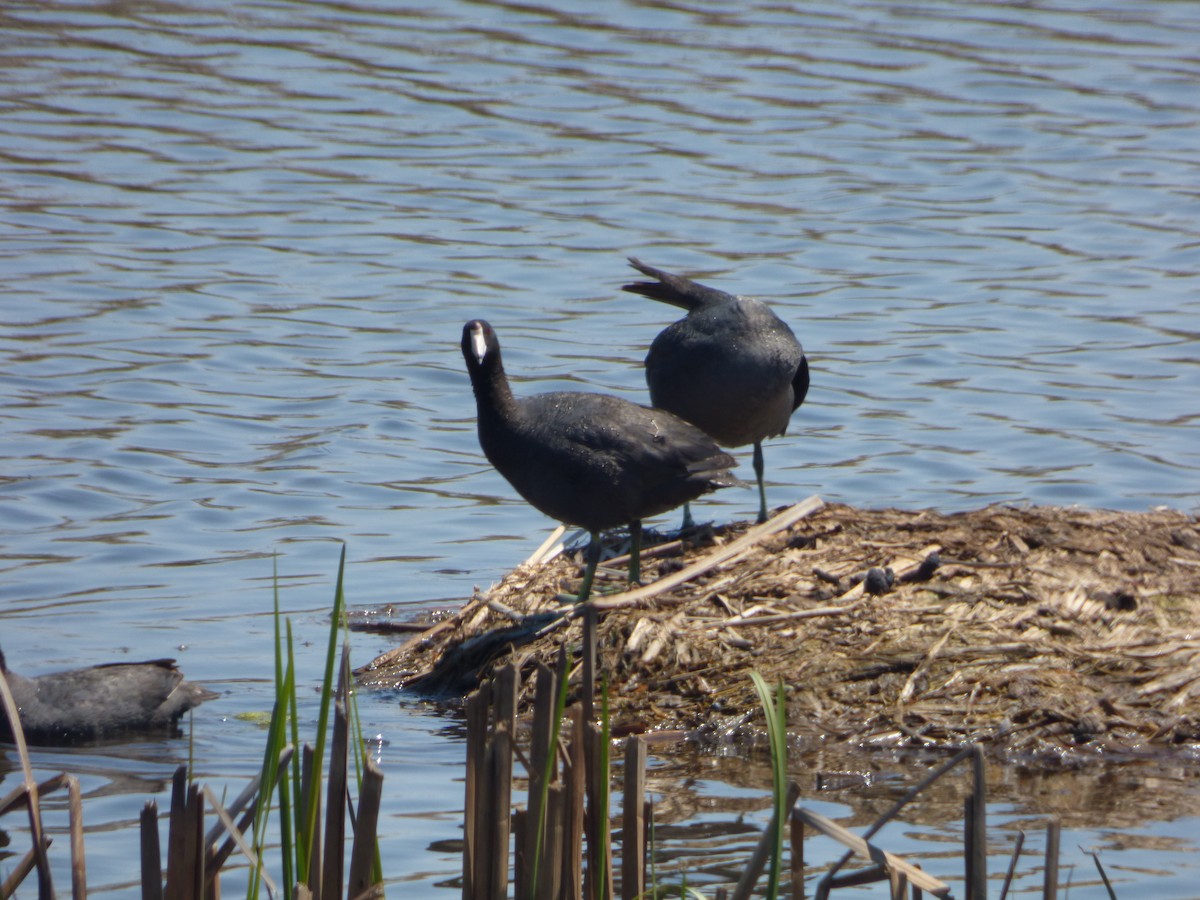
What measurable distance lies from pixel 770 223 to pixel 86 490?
808cm

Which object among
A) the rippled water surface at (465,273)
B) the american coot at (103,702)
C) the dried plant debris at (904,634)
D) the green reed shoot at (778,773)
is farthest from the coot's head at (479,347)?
the green reed shoot at (778,773)

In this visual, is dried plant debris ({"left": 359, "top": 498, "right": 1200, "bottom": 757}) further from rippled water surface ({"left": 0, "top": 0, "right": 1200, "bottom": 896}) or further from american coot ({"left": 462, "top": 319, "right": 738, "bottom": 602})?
rippled water surface ({"left": 0, "top": 0, "right": 1200, "bottom": 896})

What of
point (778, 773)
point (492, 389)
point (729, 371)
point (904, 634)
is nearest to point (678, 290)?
point (729, 371)

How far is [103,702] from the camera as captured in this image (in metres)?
7.07

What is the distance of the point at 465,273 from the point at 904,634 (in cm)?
887

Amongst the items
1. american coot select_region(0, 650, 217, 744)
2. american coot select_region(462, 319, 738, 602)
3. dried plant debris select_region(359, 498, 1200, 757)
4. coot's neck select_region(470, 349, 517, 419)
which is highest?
coot's neck select_region(470, 349, 517, 419)

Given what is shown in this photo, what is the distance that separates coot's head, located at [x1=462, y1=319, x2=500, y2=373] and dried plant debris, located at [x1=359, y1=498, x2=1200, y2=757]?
101 cm

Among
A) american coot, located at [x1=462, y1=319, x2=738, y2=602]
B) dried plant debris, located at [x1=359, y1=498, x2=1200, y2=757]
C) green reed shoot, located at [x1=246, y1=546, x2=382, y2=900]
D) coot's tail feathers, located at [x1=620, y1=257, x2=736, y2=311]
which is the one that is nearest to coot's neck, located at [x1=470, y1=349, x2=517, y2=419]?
american coot, located at [x1=462, y1=319, x2=738, y2=602]

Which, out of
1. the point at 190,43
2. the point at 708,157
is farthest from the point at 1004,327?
the point at 190,43

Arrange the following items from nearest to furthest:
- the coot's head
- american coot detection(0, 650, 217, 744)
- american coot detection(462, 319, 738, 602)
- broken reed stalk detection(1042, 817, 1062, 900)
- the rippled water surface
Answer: broken reed stalk detection(1042, 817, 1062, 900) → american coot detection(0, 650, 217, 744) → american coot detection(462, 319, 738, 602) → the coot's head → the rippled water surface

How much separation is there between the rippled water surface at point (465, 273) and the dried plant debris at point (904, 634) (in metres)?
0.74

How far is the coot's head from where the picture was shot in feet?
24.7

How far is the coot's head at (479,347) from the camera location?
297 inches

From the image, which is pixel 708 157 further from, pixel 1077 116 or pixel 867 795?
pixel 867 795
